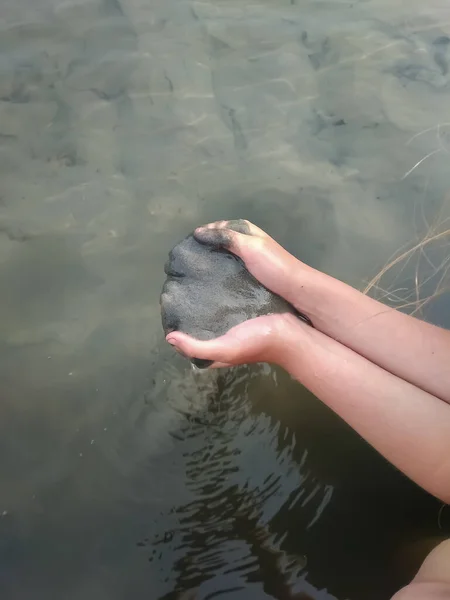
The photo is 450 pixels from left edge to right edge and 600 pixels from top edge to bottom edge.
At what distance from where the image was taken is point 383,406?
1.51 metres

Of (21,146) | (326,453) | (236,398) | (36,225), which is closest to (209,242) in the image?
(236,398)

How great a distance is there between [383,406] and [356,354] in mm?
169

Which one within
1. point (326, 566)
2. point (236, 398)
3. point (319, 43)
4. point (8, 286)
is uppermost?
point (319, 43)

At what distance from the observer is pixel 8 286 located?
2119 millimetres

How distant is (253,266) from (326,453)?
63 centimetres

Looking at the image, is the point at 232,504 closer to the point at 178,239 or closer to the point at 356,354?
the point at 356,354

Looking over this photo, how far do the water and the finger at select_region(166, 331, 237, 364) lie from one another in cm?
36

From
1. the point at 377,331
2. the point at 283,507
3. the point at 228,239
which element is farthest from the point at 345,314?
the point at 283,507

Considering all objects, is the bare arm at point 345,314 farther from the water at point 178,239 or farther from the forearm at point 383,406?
the water at point 178,239

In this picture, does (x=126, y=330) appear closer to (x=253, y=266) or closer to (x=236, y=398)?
(x=236, y=398)

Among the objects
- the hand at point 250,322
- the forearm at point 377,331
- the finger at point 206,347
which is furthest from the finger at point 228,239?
the finger at point 206,347

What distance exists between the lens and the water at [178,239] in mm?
1635

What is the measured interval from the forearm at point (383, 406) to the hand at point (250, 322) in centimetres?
4

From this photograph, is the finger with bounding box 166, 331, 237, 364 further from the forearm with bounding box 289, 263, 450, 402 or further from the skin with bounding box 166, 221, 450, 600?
the forearm with bounding box 289, 263, 450, 402
